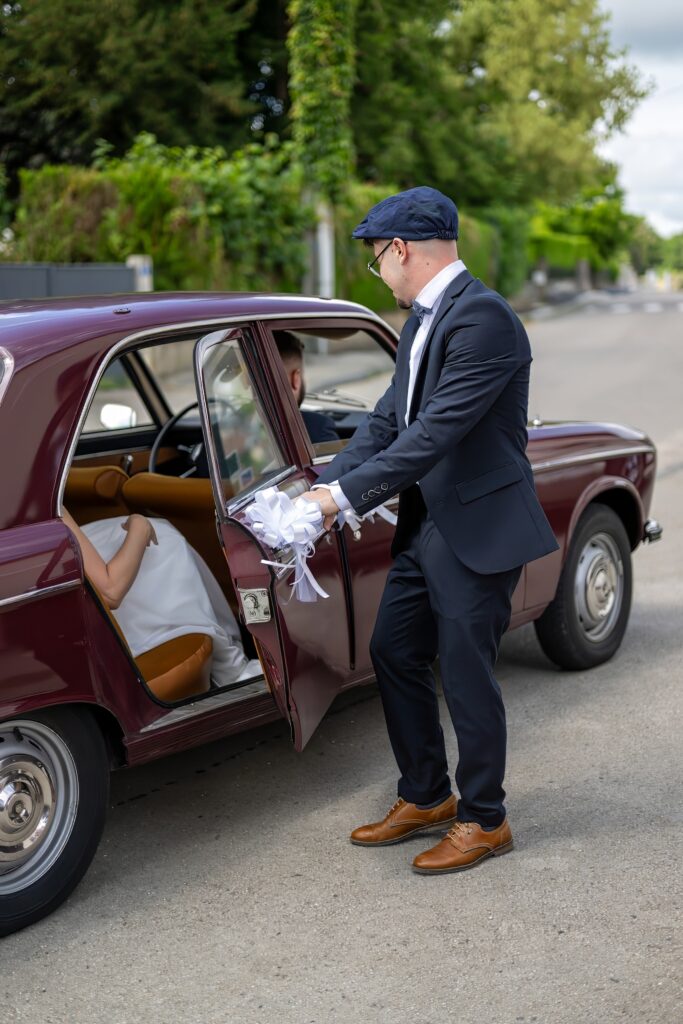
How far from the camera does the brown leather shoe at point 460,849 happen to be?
3.87m

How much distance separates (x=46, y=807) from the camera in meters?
3.60

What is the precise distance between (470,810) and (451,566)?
0.77 m

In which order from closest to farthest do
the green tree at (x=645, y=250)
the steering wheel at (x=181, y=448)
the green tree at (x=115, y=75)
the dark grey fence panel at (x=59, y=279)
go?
the steering wheel at (x=181, y=448) → the dark grey fence panel at (x=59, y=279) → the green tree at (x=115, y=75) → the green tree at (x=645, y=250)

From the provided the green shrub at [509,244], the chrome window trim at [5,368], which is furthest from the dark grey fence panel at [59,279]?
the green shrub at [509,244]

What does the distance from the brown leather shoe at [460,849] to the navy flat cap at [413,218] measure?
68.1 inches

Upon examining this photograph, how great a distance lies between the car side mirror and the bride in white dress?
1.26 metres

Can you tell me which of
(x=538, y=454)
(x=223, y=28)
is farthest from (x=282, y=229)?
(x=538, y=454)

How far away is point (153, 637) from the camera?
14.0 feet

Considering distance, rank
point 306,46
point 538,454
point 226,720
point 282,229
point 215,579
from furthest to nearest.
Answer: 1. point 306,46
2. point 282,229
3. point 538,454
4. point 215,579
5. point 226,720

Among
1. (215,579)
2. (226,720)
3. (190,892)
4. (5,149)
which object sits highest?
(5,149)

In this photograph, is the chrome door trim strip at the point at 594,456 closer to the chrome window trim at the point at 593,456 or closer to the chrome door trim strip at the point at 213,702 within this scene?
the chrome window trim at the point at 593,456

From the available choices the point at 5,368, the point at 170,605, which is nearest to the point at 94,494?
the point at 170,605

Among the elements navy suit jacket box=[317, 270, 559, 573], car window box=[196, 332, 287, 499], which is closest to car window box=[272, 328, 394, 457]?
car window box=[196, 332, 287, 499]

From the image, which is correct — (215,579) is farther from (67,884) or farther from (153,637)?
(67,884)
